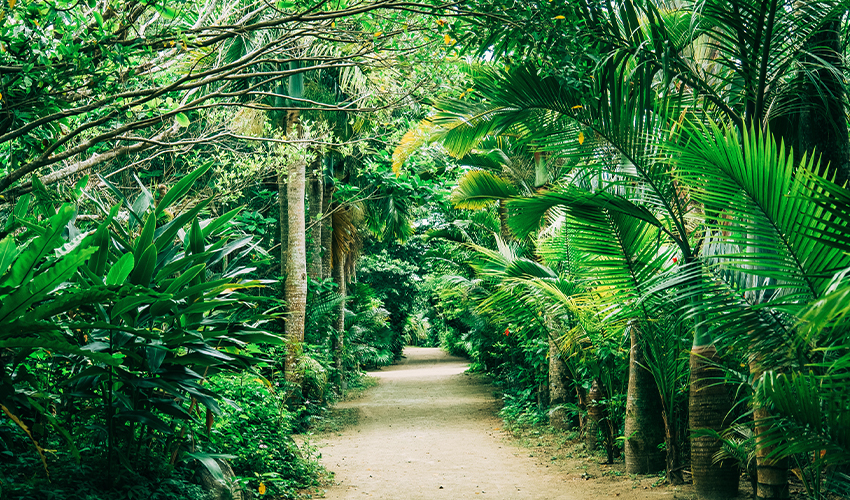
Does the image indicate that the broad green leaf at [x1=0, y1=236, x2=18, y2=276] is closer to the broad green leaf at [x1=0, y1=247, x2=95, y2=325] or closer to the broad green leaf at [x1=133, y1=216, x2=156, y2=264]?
the broad green leaf at [x1=0, y1=247, x2=95, y2=325]

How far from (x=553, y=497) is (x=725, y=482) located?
167 centimetres

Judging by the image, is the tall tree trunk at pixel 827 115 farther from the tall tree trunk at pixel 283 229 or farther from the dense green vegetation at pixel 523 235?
the tall tree trunk at pixel 283 229

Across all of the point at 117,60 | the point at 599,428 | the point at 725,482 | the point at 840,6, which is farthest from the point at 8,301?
the point at 599,428

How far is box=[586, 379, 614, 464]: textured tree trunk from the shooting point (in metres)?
7.14

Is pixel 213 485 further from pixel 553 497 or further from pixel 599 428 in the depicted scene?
pixel 599 428

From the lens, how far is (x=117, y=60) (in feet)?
12.2

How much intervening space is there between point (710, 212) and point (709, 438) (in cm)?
191

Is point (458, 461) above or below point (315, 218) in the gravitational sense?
below

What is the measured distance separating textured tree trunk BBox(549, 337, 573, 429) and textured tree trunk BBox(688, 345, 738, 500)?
4.57 meters

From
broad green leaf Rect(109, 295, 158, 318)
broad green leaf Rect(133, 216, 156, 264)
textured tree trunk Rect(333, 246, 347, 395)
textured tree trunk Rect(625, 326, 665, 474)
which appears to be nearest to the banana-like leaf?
textured tree trunk Rect(625, 326, 665, 474)

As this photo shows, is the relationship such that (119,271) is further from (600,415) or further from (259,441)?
(600,415)

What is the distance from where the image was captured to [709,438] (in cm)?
482

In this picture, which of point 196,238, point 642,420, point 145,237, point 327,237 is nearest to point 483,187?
point 642,420

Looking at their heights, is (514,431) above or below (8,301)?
below
